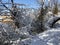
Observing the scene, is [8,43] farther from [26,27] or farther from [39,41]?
[26,27]

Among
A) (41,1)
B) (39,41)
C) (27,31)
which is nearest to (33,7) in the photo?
(41,1)

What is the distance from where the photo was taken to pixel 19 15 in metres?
6.74

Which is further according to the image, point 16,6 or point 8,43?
point 16,6

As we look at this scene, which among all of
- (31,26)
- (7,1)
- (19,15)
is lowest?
(31,26)

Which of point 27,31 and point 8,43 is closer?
point 8,43

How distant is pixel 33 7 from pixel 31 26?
5.38 feet

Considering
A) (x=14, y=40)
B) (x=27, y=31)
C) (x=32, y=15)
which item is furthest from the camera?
(x=32, y=15)

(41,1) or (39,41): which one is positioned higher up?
(41,1)

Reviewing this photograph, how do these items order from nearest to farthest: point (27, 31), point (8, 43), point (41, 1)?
1. point (8, 43)
2. point (27, 31)
3. point (41, 1)

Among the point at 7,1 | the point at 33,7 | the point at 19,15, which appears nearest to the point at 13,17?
the point at 19,15

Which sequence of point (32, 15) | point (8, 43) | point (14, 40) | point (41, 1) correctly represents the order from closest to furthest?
1. point (8, 43)
2. point (14, 40)
3. point (32, 15)
4. point (41, 1)

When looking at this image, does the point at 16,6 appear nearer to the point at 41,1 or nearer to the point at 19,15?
the point at 19,15

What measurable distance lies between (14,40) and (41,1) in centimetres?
356

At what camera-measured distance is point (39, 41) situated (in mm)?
5215
